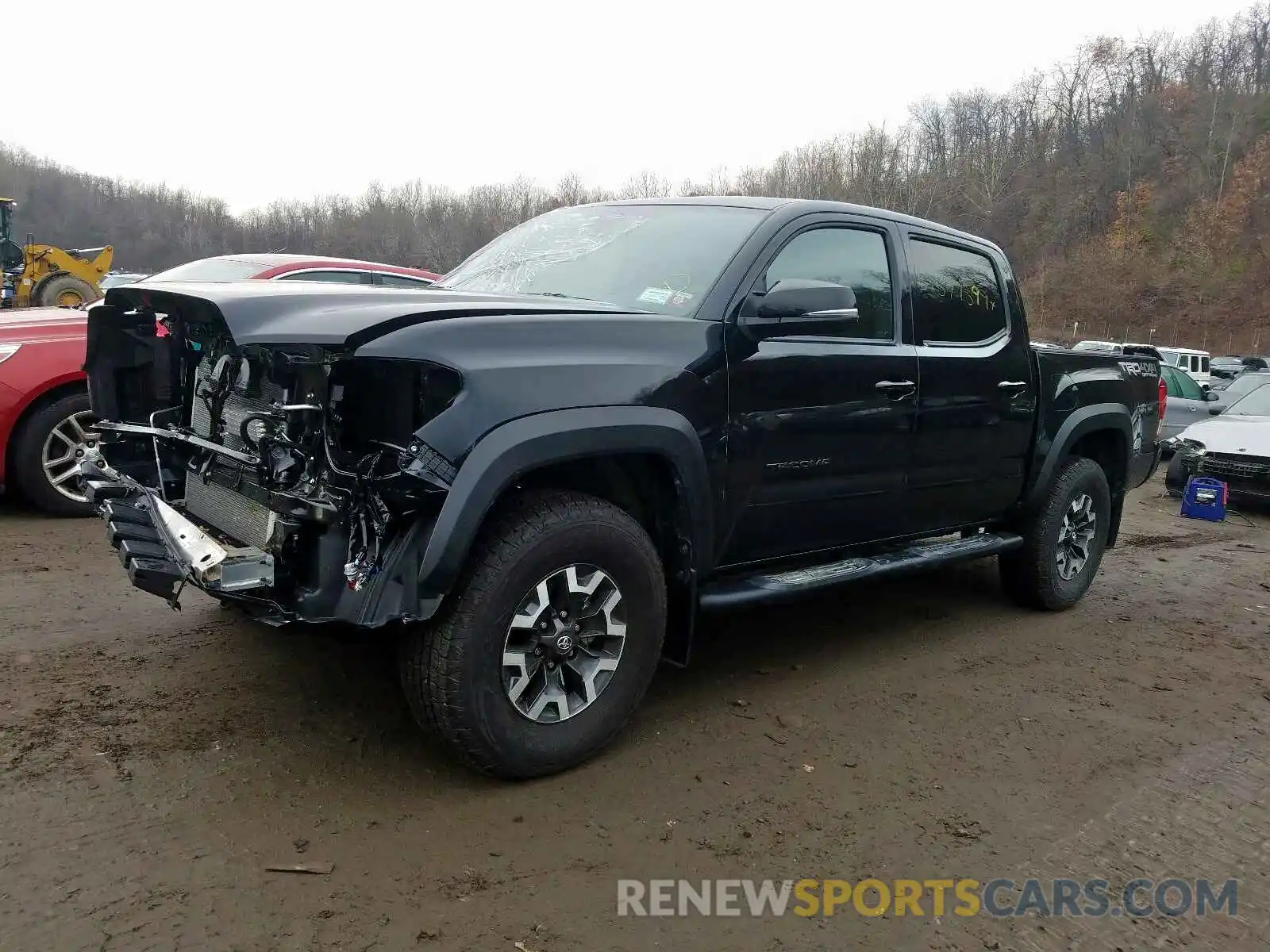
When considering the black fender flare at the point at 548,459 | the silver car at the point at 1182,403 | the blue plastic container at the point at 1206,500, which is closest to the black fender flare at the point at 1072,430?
the black fender flare at the point at 548,459

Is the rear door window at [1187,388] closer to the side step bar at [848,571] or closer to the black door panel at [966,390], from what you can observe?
the black door panel at [966,390]

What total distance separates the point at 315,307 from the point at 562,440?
83 centimetres

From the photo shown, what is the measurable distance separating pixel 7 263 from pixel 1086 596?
22.5 metres

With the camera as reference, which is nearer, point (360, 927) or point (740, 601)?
point (360, 927)

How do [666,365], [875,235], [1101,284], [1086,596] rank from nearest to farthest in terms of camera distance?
[666,365], [875,235], [1086,596], [1101,284]

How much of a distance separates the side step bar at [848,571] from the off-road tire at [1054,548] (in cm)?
22

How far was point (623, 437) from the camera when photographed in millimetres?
3102

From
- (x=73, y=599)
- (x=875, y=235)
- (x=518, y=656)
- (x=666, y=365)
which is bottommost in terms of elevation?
(x=73, y=599)

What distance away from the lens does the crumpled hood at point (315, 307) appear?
8.93ft

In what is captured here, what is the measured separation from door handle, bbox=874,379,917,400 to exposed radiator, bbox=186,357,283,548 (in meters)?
2.37

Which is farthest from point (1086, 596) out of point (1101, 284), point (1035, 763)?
point (1101, 284)

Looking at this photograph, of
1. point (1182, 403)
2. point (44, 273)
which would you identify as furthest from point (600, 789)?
point (44, 273)

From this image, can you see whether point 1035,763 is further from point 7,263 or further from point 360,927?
point 7,263

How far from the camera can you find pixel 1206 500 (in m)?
9.49
